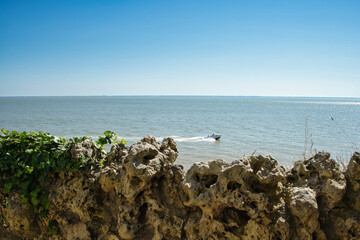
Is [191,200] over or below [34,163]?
below

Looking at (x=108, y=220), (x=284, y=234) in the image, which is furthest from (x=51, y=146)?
(x=284, y=234)

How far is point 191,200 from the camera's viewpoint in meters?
3.70

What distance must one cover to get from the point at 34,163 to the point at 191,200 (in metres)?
2.48

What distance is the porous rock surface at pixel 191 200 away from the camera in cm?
336

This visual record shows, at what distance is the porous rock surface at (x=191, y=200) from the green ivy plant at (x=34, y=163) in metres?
0.14

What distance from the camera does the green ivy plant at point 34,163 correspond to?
420cm

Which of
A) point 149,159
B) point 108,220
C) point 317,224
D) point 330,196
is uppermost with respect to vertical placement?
point 149,159

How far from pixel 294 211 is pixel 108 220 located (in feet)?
8.36

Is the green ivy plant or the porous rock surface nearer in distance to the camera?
the porous rock surface

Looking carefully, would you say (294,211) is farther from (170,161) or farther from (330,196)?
(170,161)

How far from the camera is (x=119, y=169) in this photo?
13.3ft

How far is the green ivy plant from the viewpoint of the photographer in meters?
4.20

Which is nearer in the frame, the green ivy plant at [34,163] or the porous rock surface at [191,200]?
the porous rock surface at [191,200]

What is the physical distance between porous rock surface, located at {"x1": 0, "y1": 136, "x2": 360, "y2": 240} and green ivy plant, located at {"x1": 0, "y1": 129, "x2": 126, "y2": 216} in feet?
0.46
